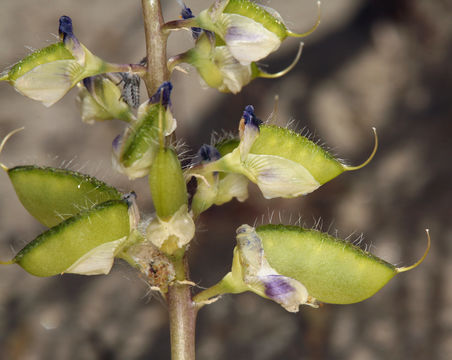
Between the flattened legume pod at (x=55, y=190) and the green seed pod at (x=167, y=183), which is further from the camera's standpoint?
the flattened legume pod at (x=55, y=190)

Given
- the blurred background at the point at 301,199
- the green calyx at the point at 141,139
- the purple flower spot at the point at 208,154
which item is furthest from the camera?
the blurred background at the point at 301,199

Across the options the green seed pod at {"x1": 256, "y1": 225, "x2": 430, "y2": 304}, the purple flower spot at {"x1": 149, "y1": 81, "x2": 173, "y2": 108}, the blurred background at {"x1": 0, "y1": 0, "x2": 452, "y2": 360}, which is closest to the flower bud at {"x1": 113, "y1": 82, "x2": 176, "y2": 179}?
the purple flower spot at {"x1": 149, "y1": 81, "x2": 173, "y2": 108}

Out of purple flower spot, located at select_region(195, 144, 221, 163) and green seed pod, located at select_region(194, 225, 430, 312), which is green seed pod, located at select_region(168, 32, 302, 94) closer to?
purple flower spot, located at select_region(195, 144, 221, 163)

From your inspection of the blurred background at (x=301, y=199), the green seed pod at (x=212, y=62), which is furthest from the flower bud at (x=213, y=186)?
the blurred background at (x=301, y=199)

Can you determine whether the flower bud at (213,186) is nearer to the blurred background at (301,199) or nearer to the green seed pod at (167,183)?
the green seed pod at (167,183)

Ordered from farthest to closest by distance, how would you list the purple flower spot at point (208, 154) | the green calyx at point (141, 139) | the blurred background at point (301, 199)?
the blurred background at point (301, 199), the purple flower spot at point (208, 154), the green calyx at point (141, 139)

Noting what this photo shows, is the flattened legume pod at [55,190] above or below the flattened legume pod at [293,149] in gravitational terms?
below

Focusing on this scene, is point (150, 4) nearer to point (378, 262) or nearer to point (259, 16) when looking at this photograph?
point (259, 16)
